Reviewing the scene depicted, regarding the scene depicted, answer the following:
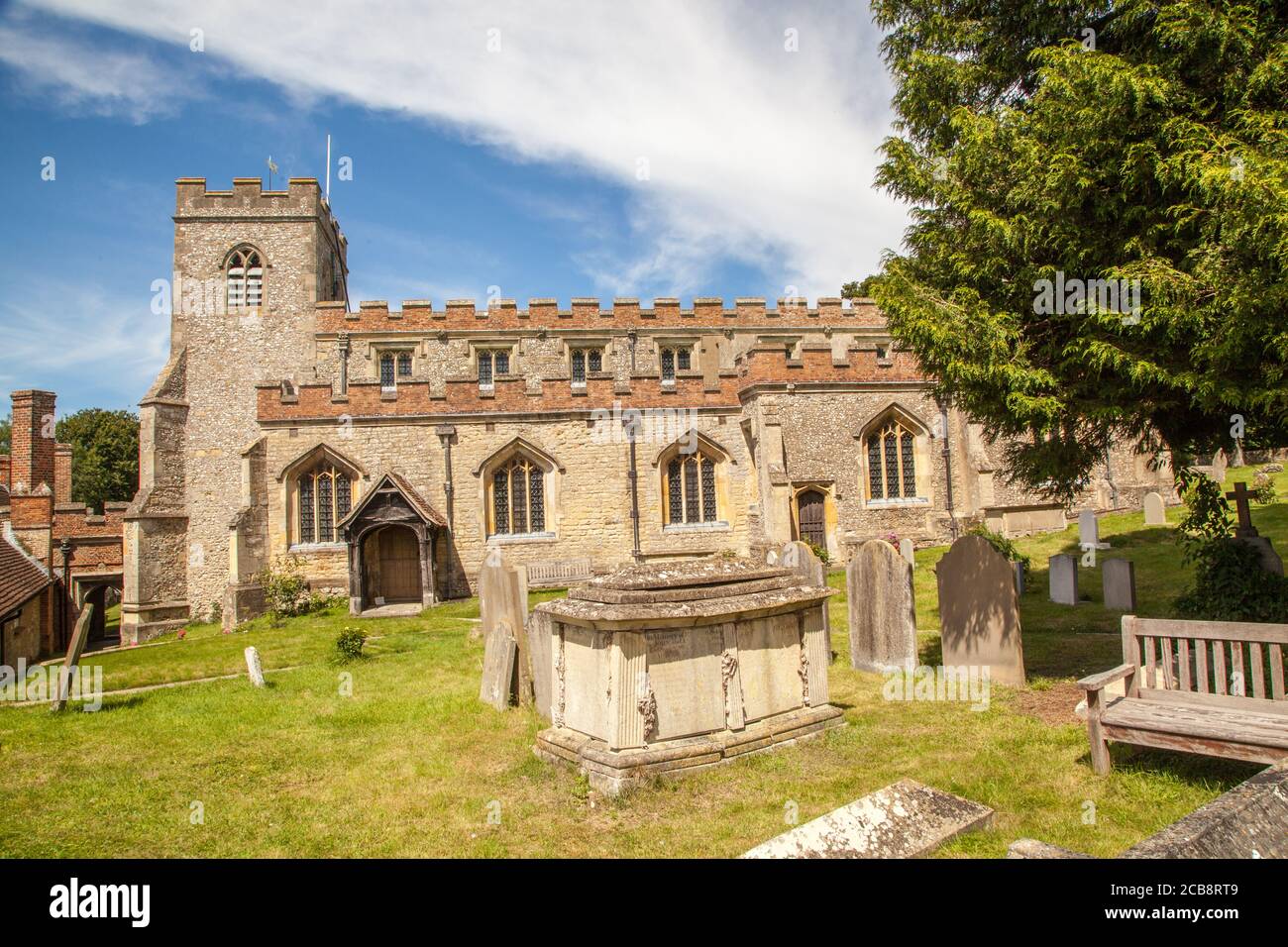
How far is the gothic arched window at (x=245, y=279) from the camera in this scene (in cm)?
2503

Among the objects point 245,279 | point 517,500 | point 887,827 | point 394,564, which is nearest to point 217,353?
point 245,279

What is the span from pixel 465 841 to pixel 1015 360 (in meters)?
6.40

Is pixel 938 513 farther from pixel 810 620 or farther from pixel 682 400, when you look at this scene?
pixel 810 620

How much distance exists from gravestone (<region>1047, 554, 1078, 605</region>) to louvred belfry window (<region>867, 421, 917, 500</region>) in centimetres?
753

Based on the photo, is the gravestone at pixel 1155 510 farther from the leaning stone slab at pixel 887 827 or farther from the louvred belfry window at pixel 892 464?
the leaning stone slab at pixel 887 827

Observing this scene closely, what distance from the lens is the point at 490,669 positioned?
8.48 metres

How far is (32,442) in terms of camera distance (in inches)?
930

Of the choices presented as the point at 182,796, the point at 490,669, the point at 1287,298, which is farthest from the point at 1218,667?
the point at 182,796

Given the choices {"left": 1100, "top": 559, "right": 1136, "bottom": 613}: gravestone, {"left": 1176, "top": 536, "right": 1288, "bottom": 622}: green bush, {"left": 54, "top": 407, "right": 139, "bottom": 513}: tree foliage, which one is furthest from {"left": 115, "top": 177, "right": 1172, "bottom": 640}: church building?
{"left": 54, "top": 407, "right": 139, "bottom": 513}: tree foliage

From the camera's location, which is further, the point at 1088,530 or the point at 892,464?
the point at 892,464

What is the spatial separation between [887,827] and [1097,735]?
7.38 ft

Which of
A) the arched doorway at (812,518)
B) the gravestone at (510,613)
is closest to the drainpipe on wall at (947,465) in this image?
the arched doorway at (812,518)

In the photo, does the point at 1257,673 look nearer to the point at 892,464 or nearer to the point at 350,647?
the point at 350,647
